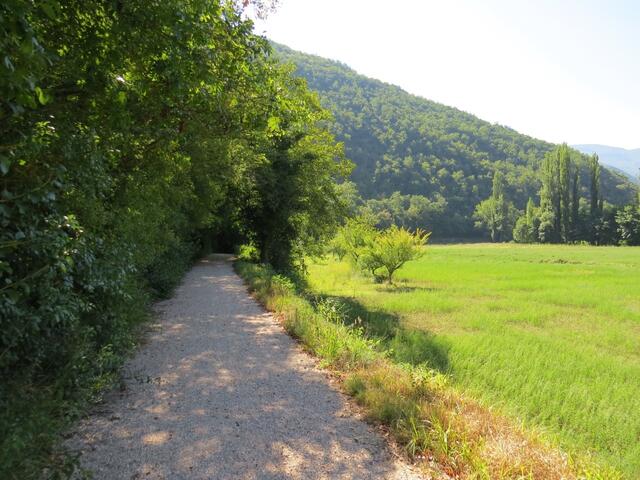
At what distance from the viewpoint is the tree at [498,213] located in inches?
3482

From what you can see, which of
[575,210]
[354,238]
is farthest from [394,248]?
[575,210]

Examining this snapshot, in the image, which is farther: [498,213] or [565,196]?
[498,213]

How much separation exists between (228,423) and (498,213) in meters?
93.1

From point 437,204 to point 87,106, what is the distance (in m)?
90.3

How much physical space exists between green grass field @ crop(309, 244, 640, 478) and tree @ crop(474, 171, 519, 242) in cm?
7182

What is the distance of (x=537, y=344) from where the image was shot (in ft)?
29.5

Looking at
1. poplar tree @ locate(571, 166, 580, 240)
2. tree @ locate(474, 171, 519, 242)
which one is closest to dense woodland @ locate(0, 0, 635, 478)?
poplar tree @ locate(571, 166, 580, 240)

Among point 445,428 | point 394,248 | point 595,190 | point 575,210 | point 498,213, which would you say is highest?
point 595,190

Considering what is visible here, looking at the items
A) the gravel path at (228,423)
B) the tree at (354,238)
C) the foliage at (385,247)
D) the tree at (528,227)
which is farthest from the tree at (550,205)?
the gravel path at (228,423)

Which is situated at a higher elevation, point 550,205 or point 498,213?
point 550,205

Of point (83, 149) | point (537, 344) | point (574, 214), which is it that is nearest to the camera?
point (83, 149)

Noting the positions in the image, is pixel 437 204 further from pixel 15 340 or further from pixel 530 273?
pixel 15 340

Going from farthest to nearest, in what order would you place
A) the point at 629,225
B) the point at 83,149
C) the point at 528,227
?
the point at 528,227, the point at 629,225, the point at 83,149

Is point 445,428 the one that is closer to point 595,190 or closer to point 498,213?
point 595,190
